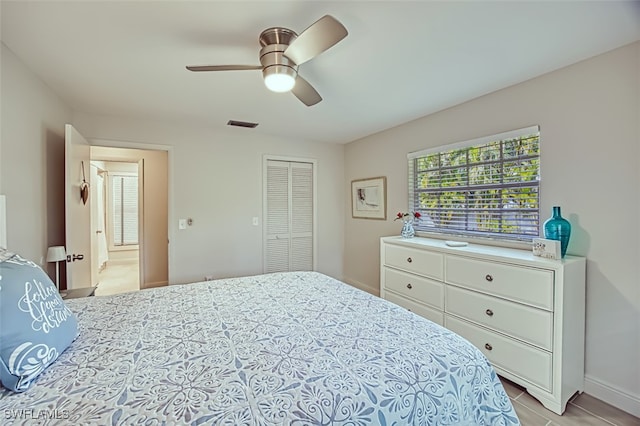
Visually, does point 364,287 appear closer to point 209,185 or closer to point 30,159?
point 209,185

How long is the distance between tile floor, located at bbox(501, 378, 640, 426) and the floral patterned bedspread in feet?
2.99

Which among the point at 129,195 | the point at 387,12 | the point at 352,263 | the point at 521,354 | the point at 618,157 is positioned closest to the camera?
the point at 387,12

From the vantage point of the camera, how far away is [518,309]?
205 centimetres

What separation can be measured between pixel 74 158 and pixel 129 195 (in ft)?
16.3

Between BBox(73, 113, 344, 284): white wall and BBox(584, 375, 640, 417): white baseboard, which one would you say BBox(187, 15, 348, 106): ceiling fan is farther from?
BBox(584, 375, 640, 417): white baseboard

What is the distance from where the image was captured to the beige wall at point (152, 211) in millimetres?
4504

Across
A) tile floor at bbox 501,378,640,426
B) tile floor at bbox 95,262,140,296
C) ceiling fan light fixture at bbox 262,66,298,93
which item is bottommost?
tile floor at bbox 501,378,640,426

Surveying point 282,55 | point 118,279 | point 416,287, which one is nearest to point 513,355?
point 416,287

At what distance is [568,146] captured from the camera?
2.14 meters

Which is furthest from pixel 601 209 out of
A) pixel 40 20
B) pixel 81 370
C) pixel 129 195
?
pixel 129 195

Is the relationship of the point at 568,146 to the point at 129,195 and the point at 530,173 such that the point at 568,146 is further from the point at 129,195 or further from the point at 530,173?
the point at 129,195

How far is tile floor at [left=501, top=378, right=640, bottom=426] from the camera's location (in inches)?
70.4

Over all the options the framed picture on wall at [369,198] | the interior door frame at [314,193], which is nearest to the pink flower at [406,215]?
the framed picture on wall at [369,198]

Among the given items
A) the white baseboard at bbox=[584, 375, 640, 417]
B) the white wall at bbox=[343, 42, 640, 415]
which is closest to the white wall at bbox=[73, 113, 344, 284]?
the white wall at bbox=[343, 42, 640, 415]
